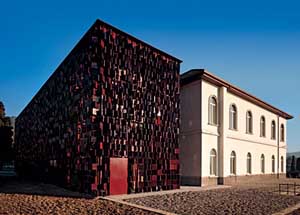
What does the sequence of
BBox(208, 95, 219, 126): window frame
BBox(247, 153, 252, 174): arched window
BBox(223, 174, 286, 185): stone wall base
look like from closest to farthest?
BBox(208, 95, 219, 126): window frame < BBox(223, 174, 286, 185): stone wall base < BBox(247, 153, 252, 174): arched window

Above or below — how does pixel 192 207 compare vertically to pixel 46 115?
below

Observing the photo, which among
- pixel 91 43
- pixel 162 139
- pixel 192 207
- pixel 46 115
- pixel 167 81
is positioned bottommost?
pixel 192 207

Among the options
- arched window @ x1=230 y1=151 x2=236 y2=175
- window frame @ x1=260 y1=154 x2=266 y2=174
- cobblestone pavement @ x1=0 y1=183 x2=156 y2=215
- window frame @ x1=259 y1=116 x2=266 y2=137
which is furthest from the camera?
window frame @ x1=259 y1=116 x2=266 y2=137

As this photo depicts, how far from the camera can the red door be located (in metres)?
16.6

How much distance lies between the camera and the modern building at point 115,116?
54.3ft

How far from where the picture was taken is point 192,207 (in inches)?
508

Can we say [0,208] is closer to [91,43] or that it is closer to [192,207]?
[192,207]

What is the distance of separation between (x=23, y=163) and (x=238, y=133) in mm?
22154

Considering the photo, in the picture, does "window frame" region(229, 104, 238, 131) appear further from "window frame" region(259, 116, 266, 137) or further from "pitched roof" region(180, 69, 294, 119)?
"window frame" region(259, 116, 266, 137)

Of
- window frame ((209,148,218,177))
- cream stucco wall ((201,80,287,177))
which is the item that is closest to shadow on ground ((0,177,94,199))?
cream stucco wall ((201,80,287,177))

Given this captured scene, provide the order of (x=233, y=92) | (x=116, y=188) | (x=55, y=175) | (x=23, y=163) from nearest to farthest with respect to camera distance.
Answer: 1. (x=116, y=188)
2. (x=55, y=175)
3. (x=233, y=92)
4. (x=23, y=163)

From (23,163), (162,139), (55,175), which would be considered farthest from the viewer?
(23,163)

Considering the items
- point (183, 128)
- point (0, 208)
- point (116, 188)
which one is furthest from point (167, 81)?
point (0, 208)

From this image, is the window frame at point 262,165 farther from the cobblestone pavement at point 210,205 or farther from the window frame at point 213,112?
the cobblestone pavement at point 210,205
